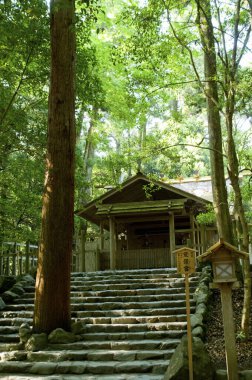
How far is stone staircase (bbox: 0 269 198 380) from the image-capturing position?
682 centimetres

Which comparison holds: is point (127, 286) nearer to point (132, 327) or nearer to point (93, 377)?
point (132, 327)

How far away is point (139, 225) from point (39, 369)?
1244 centimetres

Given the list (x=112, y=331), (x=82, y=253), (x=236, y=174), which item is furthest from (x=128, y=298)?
(x=82, y=253)

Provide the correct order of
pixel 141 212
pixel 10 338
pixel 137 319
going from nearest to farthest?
pixel 10 338 < pixel 137 319 < pixel 141 212

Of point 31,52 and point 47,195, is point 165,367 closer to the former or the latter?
point 47,195

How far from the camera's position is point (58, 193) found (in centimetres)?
872

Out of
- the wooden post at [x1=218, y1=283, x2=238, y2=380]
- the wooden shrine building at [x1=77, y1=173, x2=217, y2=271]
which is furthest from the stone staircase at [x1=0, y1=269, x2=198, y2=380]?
the wooden shrine building at [x1=77, y1=173, x2=217, y2=271]

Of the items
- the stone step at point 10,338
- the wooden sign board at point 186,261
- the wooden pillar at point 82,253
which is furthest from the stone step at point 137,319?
the wooden pillar at point 82,253

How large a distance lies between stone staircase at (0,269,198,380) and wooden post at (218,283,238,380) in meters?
1.24

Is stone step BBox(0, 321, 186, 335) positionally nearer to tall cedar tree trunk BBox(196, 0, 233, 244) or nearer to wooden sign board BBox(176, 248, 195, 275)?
wooden sign board BBox(176, 248, 195, 275)

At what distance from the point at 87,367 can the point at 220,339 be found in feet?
8.92

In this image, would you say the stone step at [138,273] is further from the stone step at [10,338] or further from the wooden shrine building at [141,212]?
the stone step at [10,338]

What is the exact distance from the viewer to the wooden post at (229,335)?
558 centimetres

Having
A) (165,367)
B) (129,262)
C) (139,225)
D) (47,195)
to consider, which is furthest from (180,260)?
(139,225)
